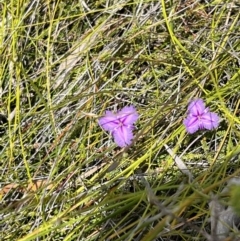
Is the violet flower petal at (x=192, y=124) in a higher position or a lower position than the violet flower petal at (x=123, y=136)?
lower

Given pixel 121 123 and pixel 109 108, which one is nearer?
pixel 121 123

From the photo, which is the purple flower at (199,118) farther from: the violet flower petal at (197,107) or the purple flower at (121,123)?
the purple flower at (121,123)

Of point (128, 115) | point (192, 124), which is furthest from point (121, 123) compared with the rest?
point (192, 124)

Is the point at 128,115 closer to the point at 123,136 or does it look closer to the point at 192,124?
the point at 123,136

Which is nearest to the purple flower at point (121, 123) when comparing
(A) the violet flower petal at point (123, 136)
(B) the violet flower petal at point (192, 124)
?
(A) the violet flower petal at point (123, 136)

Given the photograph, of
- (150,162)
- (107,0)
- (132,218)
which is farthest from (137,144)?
(107,0)

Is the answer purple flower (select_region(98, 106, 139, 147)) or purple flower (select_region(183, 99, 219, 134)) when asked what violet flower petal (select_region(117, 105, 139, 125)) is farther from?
purple flower (select_region(183, 99, 219, 134))

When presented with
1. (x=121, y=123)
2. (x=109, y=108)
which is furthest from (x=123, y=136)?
(x=109, y=108)

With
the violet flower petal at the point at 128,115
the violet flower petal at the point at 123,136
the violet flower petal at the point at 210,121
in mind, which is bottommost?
the violet flower petal at the point at 210,121
